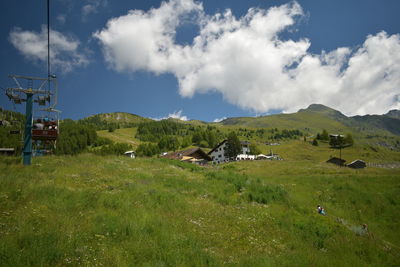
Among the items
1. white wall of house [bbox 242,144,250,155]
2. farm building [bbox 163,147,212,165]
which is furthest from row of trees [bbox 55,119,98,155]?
white wall of house [bbox 242,144,250,155]

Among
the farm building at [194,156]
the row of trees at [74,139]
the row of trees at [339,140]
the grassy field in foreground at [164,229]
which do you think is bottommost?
the grassy field in foreground at [164,229]

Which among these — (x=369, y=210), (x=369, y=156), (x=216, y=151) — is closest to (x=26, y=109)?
(x=369, y=210)

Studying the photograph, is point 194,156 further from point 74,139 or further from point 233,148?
point 74,139

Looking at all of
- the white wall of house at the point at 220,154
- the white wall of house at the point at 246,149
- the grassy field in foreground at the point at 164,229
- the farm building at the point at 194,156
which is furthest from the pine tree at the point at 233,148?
the grassy field in foreground at the point at 164,229

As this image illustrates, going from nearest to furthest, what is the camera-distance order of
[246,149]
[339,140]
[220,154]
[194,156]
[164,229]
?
[164,229] → [194,156] → [220,154] → [339,140] → [246,149]

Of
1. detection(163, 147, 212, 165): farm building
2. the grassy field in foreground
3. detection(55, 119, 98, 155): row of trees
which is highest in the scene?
detection(55, 119, 98, 155): row of trees

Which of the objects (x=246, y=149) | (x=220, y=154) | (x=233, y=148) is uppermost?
(x=233, y=148)

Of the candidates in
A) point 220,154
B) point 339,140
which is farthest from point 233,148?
point 339,140

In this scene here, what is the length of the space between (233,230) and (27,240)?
295 inches

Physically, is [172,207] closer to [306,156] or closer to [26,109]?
[26,109]

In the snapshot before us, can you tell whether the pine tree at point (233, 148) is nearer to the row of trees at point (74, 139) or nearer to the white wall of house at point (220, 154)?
the white wall of house at point (220, 154)

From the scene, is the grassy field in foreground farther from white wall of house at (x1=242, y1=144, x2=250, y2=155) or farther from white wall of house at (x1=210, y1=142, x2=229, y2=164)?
white wall of house at (x1=242, y1=144, x2=250, y2=155)

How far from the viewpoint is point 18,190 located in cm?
1073

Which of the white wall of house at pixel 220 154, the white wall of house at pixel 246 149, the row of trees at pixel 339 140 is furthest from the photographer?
the white wall of house at pixel 246 149
